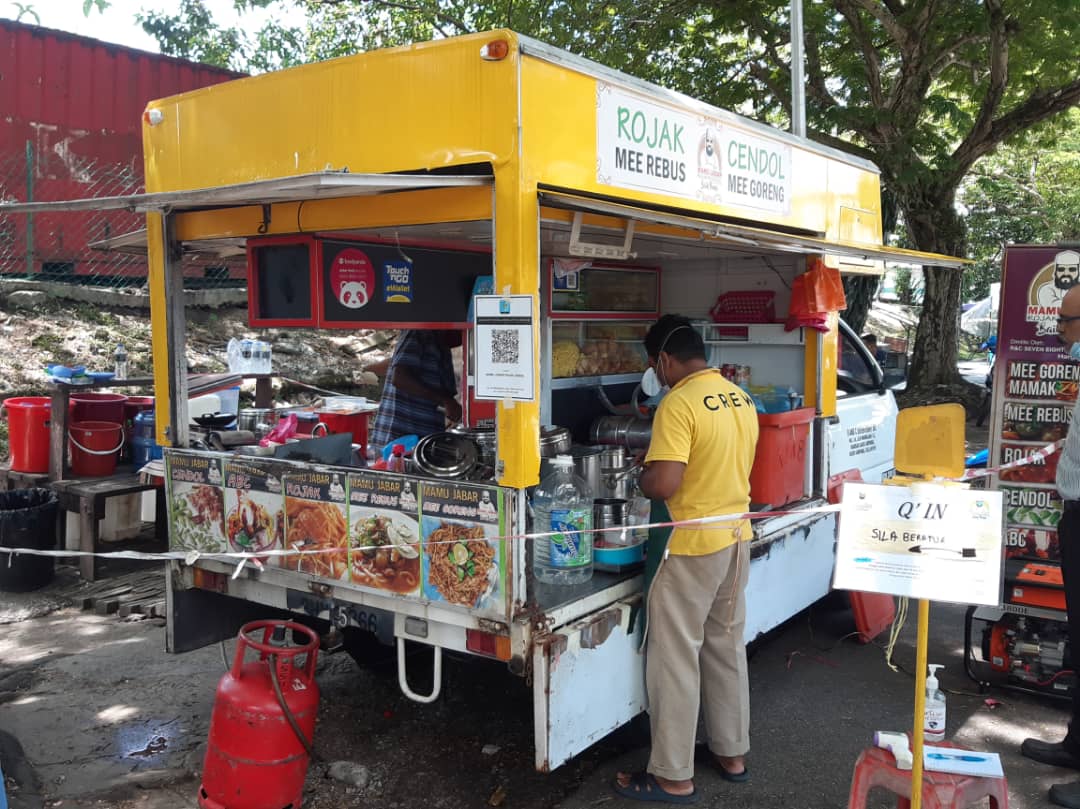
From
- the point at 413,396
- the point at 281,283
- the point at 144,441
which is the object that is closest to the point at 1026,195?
the point at 413,396

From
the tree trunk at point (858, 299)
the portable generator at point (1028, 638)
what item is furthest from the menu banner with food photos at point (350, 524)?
the tree trunk at point (858, 299)

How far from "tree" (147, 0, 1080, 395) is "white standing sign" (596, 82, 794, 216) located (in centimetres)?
711

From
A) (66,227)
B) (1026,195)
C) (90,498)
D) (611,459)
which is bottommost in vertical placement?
(90,498)

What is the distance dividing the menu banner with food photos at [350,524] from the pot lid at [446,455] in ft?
1.02

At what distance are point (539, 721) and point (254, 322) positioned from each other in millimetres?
2221

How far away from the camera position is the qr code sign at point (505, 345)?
119 inches

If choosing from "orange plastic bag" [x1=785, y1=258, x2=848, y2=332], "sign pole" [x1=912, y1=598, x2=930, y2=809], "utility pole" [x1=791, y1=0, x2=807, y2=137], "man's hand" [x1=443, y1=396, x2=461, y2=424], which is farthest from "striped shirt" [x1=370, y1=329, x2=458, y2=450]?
"sign pole" [x1=912, y1=598, x2=930, y2=809]

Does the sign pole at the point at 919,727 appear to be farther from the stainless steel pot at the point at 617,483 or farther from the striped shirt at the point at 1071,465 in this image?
the stainless steel pot at the point at 617,483

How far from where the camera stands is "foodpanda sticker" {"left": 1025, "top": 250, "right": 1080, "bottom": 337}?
4.58 m

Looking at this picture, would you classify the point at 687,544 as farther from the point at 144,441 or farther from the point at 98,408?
the point at 98,408

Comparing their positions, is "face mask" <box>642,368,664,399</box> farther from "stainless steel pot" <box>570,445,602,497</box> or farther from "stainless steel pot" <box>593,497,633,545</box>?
"stainless steel pot" <box>593,497,633,545</box>

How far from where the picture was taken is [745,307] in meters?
5.87

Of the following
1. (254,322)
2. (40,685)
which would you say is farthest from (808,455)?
(40,685)

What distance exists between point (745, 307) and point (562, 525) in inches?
118
